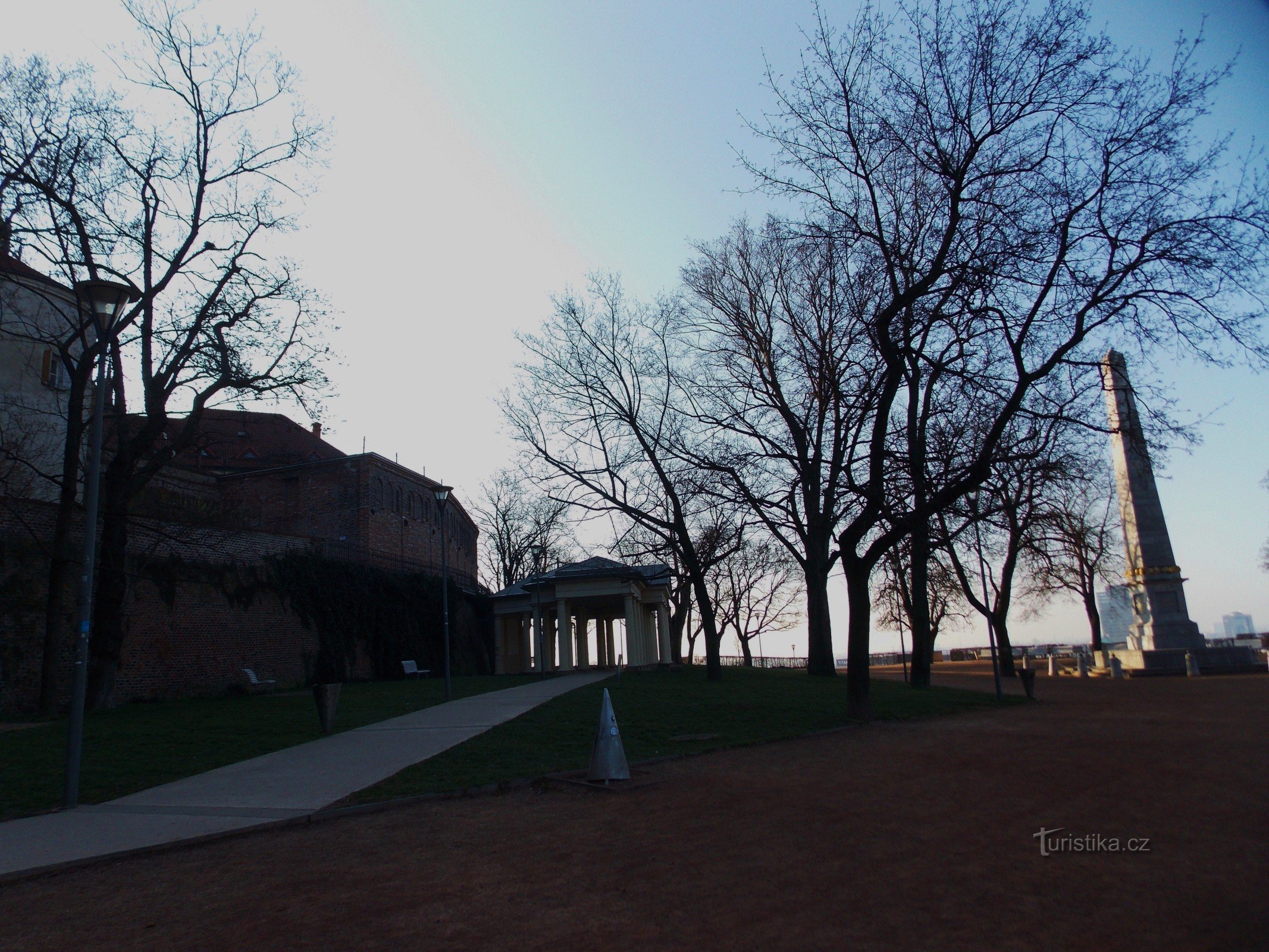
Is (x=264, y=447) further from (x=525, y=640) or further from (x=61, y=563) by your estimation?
(x=61, y=563)

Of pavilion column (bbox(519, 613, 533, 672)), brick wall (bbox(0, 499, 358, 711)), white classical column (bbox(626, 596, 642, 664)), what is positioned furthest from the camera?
pavilion column (bbox(519, 613, 533, 672))

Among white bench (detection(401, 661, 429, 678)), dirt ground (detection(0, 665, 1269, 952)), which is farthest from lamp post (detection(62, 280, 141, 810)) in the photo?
white bench (detection(401, 661, 429, 678))

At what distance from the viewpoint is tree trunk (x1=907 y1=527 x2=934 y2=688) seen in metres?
20.9

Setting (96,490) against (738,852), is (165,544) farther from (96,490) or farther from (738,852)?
(738,852)

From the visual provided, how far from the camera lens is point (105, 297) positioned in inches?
388

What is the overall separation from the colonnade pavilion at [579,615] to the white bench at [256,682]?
12088 mm

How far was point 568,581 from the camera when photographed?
120 feet

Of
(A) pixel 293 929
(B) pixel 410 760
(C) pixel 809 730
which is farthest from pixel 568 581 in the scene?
(A) pixel 293 929

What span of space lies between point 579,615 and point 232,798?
118ft

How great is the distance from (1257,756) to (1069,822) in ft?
16.1

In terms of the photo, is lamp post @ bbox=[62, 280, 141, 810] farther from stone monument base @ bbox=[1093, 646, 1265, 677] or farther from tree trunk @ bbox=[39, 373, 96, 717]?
stone monument base @ bbox=[1093, 646, 1265, 677]

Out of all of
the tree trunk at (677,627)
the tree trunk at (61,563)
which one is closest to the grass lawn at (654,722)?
the tree trunk at (61,563)
